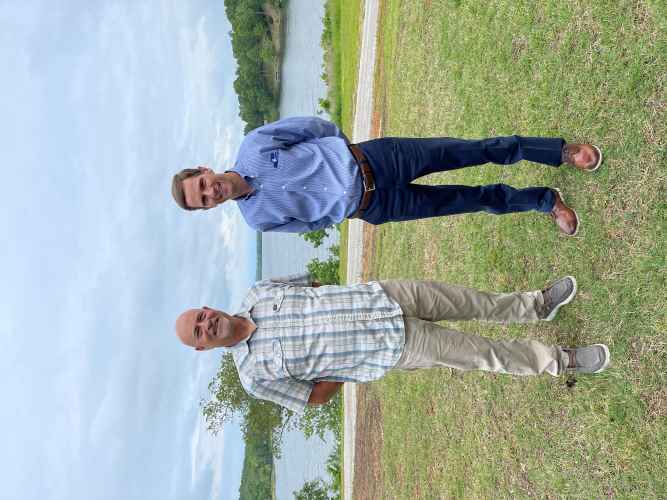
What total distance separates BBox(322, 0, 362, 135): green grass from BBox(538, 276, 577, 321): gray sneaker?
1092cm

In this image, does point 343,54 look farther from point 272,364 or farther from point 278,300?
point 272,364

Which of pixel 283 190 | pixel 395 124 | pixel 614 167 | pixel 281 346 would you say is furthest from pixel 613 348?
pixel 395 124

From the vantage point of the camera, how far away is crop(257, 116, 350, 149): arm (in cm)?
357

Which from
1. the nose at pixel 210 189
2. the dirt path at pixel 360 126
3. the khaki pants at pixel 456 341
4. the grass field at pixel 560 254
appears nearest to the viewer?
the grass field at pixel 560 254

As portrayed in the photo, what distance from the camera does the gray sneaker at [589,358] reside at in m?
3.41

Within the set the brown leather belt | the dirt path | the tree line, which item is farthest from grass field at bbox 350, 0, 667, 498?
the tree line

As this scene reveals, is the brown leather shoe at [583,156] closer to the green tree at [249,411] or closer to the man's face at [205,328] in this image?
the man's face at [205,328]

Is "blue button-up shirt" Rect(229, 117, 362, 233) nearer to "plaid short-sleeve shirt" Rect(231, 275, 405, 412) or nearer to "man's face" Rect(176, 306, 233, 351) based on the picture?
"plaid short-sleeve shirt" Rect(231, 275, 405, 412)

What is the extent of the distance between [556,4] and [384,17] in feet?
24.8

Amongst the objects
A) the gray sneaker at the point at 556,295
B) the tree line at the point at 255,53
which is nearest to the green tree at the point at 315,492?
the gray sneaker at the point at 556,295

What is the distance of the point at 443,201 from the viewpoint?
3877 mm

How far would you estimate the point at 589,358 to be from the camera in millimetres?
3473

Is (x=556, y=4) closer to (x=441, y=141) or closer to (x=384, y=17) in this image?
(x=441, y=141)

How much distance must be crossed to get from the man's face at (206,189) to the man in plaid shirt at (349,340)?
0.77 meters
